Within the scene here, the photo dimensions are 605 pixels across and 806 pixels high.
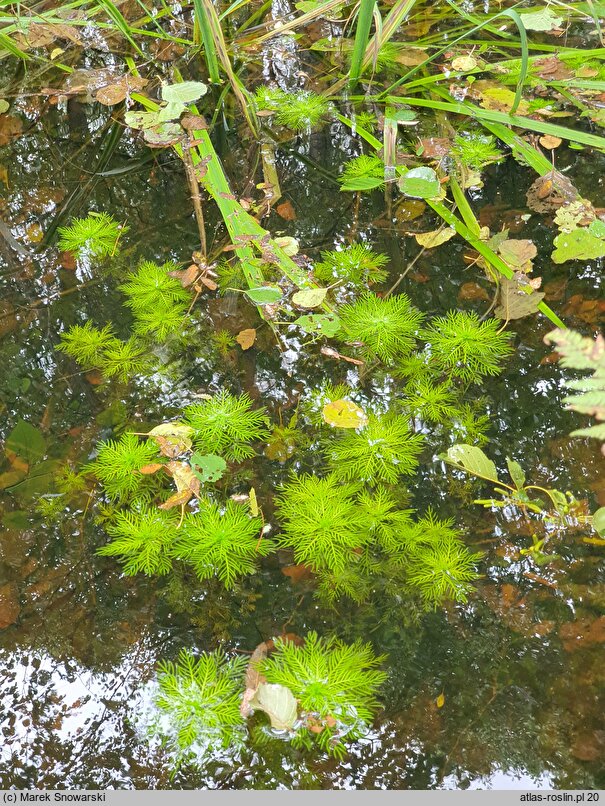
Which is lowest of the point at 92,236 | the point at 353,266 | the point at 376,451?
the point at 376,451

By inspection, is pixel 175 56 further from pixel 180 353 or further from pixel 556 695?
pixel 556 695

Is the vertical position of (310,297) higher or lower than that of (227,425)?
higher

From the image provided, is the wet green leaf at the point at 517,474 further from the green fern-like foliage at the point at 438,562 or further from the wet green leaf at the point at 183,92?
the wet green leaf at the point at 183,92

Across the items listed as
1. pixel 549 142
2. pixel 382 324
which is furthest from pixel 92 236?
pixel 549 142

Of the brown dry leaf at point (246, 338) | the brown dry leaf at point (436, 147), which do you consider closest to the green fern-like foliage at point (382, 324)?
the brown dry leaf at point (246, 338)

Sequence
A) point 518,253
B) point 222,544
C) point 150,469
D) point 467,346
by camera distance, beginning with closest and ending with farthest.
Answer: point 222,544 < point 150,469 < point 467,346 < point 518,253

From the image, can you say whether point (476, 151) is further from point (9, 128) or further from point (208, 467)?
point (9, 128)

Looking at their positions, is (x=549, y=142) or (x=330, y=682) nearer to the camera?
(x=330, y=682)
